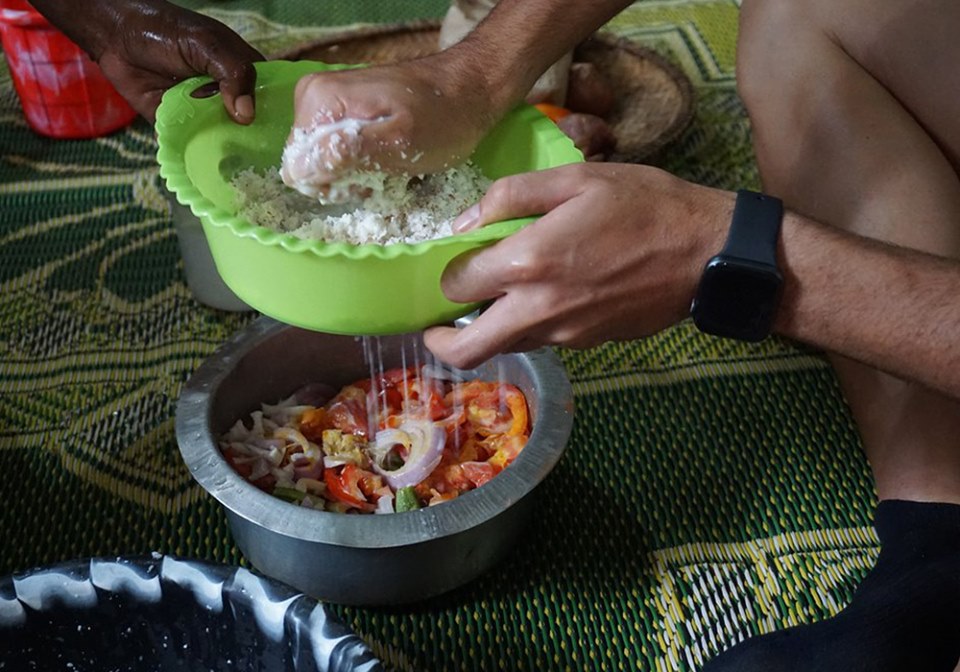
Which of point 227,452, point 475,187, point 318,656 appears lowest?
point 227,452

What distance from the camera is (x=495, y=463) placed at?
910mm

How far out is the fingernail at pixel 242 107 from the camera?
0.79 meters

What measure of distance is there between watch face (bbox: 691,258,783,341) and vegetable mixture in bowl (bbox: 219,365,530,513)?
26 cm

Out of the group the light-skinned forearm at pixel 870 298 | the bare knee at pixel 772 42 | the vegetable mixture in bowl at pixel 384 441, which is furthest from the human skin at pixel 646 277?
the bare knee at pixel 772 42

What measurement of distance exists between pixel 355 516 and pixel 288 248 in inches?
10.5

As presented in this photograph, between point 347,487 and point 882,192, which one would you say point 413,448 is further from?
point 882,192

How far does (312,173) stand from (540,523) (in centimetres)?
45

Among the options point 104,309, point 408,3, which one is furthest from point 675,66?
point 104,309

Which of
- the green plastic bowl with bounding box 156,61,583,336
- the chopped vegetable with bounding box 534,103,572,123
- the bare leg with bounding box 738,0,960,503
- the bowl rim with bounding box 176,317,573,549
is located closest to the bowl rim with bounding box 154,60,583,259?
the green plastic bowl with bounding box 156,61,583,336

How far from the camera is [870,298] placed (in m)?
0.70

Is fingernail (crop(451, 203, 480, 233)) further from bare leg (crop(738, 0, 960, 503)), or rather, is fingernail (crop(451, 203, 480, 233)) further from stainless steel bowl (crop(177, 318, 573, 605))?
bare leg (crop(738, 0, 960, 503))

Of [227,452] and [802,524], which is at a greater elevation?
[227,452]

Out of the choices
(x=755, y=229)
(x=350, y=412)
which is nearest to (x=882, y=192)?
(x=755, y=229)

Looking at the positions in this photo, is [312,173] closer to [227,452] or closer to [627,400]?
[227,452]
